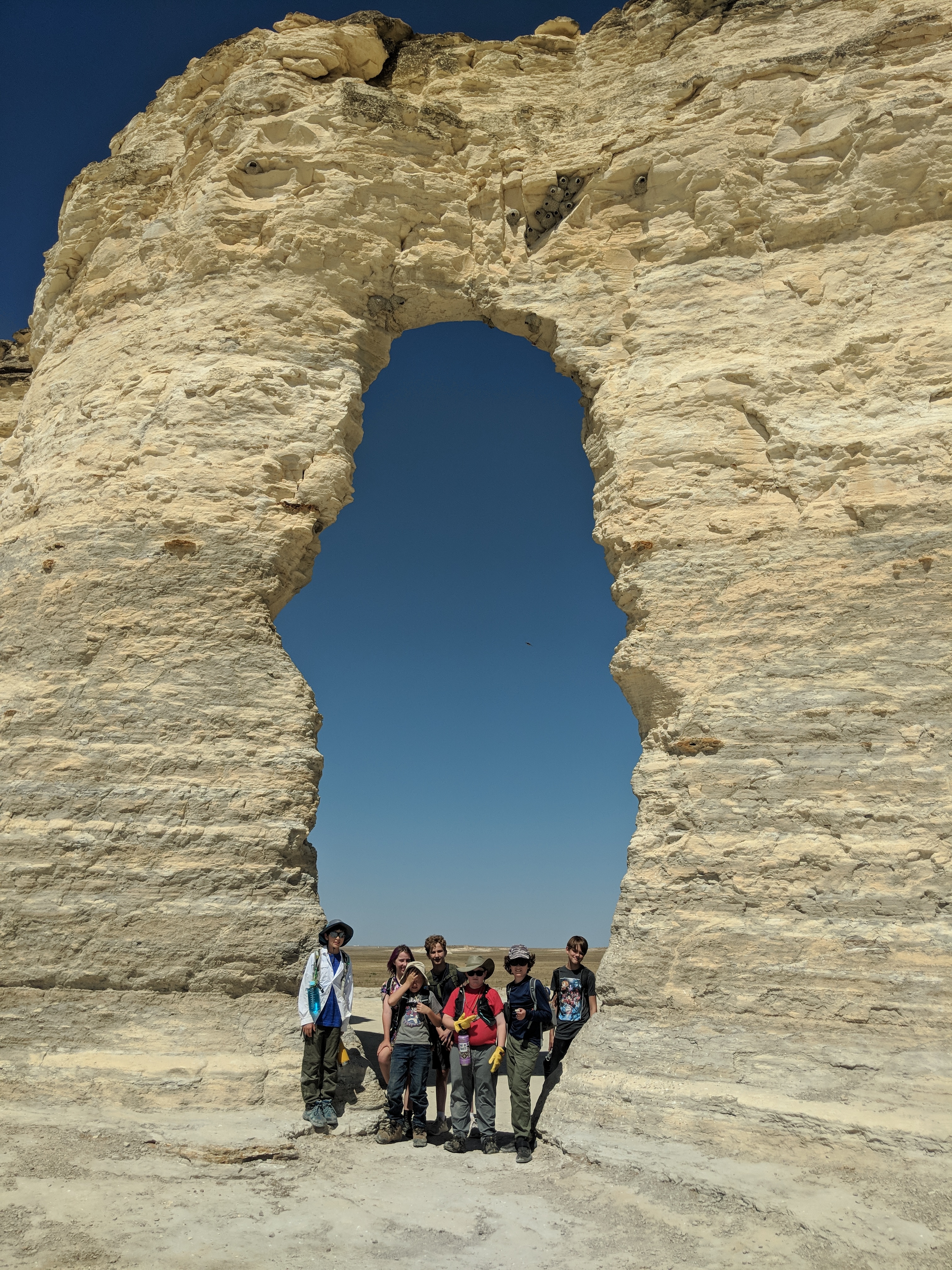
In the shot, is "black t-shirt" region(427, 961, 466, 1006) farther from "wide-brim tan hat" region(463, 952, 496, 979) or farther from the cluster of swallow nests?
the cluster of swallow nests

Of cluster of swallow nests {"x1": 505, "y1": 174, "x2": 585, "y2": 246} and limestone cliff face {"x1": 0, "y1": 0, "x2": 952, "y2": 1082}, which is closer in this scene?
limestone cliff face {"x1": 0, "y1": 0, "x2": 952, "y2": 1082}

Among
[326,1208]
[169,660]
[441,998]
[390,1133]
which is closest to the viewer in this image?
[326,1208]

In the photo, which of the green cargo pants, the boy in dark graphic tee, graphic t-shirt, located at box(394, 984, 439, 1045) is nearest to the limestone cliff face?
the boy in dark graphic tee

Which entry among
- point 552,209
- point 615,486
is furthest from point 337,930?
point 552,209

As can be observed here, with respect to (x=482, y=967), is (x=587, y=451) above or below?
above

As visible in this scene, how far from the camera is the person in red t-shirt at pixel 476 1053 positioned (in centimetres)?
495

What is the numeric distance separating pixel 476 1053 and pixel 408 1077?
44cm

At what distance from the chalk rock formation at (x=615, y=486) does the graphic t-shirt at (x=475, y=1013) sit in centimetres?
57

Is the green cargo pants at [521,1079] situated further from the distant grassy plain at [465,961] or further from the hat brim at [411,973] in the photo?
the distant grassy plain at [465,961]

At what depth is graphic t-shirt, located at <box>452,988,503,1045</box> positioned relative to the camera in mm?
5047

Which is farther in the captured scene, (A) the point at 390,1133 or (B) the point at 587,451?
(B) the point at 587,451

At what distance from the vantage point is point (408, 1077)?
16.6ft

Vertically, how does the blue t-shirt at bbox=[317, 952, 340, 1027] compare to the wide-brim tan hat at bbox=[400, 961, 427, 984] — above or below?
below

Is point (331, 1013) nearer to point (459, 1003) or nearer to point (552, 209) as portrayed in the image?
point (459, 1003)
